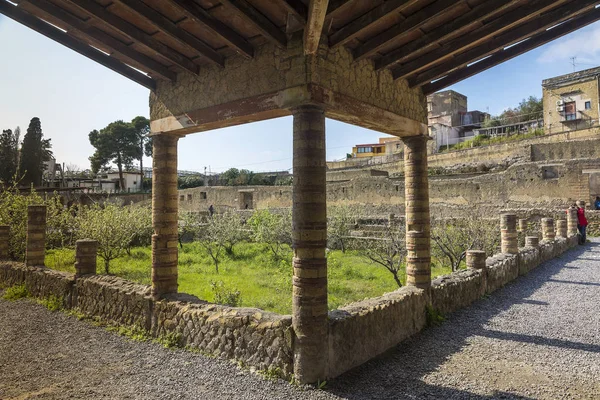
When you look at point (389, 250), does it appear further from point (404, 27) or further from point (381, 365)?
point (404, 27)

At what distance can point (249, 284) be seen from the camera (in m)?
10.5

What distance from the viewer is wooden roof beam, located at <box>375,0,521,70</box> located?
13.3ft

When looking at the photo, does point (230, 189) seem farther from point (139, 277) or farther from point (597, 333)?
point (597, 333)

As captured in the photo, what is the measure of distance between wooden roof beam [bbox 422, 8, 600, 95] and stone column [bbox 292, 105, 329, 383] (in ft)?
9.32

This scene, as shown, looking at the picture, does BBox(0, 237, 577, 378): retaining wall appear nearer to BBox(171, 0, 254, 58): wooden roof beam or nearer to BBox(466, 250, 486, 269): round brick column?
BBox(466, 250, 486, 269): round brick column

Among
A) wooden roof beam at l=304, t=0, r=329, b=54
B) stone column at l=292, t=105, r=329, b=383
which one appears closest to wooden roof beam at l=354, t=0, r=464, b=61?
wooden roof beam at l=304, t=0, r=329, b=54

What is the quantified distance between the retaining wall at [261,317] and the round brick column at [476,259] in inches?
7.0

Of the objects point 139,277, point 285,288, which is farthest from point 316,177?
point 139,277

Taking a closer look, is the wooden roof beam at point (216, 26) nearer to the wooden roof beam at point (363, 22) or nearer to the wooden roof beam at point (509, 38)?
the wooden roof beam at point (363, 22)

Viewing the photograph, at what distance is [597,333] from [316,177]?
5.01 m

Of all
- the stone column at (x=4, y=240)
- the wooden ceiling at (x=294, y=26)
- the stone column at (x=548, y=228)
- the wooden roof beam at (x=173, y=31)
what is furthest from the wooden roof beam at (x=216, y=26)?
the stone column at (x=548, y=228)

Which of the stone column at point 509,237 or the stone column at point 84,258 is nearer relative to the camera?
the stone column at point 84,258

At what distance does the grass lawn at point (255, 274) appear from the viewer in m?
9.12

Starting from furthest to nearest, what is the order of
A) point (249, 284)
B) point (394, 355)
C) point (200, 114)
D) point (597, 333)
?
point (249, 284), point (597, 333), point (200, 114), point (394, 355)
